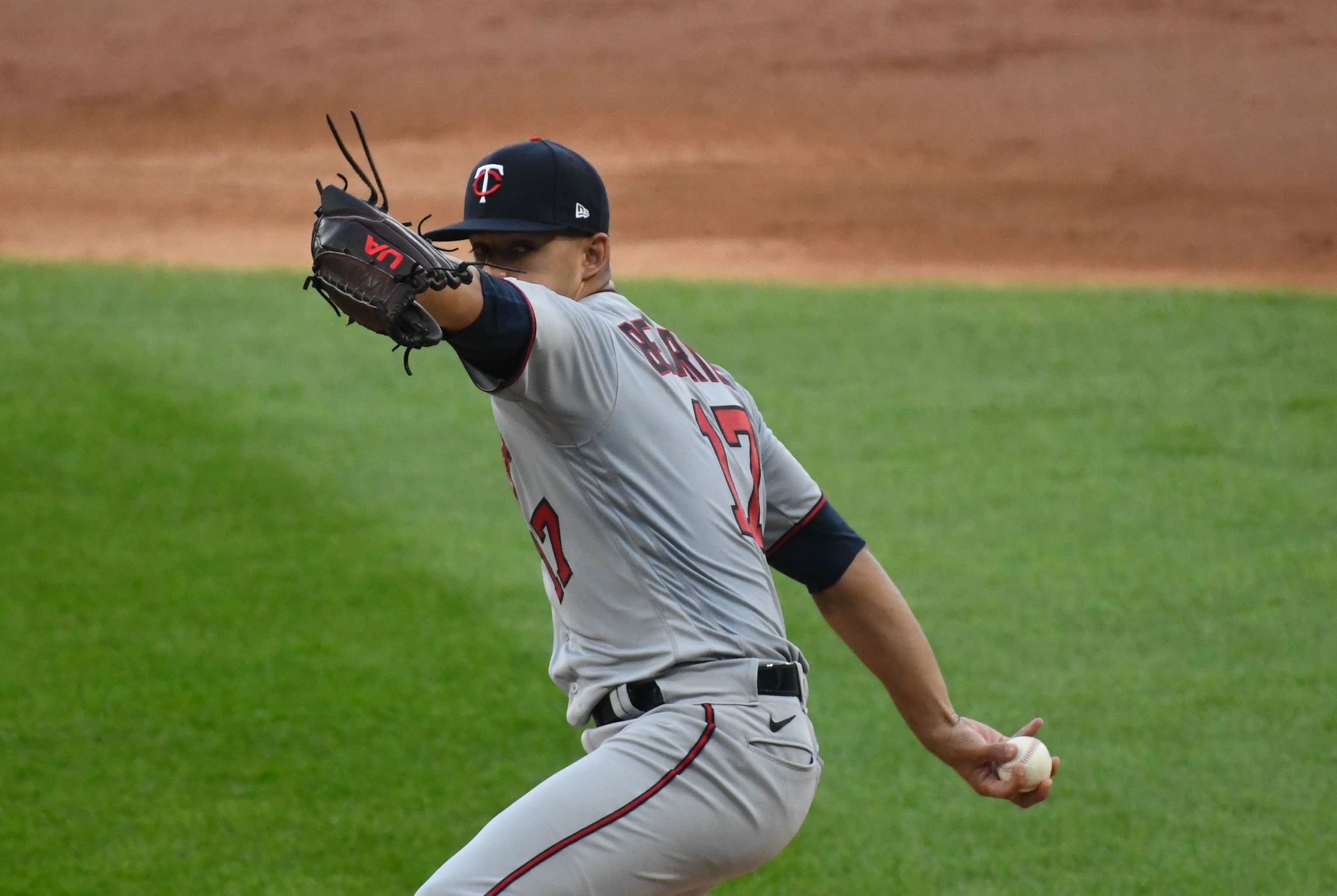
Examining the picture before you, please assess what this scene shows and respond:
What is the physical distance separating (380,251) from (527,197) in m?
0.60

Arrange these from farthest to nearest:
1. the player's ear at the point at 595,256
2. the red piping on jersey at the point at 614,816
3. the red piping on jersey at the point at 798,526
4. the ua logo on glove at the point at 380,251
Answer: the red piping on jersey at the point at 798,526
the player's ear at the point at 595,256
the red piping on jersey at the point at 614,816
the ua logo on glove at the point at 380,251

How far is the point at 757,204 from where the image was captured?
1254 centimetres

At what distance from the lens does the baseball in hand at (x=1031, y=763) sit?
2.80 meters

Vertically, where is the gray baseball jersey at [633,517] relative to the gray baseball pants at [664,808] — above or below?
above

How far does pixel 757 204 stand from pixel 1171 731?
8.14 meters

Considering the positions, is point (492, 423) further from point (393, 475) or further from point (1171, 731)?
point (1171, 731)

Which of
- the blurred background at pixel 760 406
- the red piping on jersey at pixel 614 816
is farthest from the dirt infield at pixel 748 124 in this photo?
A: the red piping on jersey at pixel 614 816

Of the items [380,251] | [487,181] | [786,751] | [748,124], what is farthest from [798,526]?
[748,124]

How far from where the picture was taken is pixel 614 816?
7.34ft

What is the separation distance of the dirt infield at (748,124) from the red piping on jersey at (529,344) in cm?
886

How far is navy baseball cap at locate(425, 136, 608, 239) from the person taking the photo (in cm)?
258

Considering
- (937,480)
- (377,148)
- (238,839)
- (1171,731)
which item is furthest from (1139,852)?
(377,148)

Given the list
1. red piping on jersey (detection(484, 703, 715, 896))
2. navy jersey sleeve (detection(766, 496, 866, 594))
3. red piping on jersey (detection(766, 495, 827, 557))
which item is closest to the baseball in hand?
navy jersey sleeve (detection(766, 496, 866, 594))

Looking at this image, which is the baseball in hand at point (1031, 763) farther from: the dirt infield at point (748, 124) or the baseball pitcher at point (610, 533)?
the dirt infield at point (748, 124)
